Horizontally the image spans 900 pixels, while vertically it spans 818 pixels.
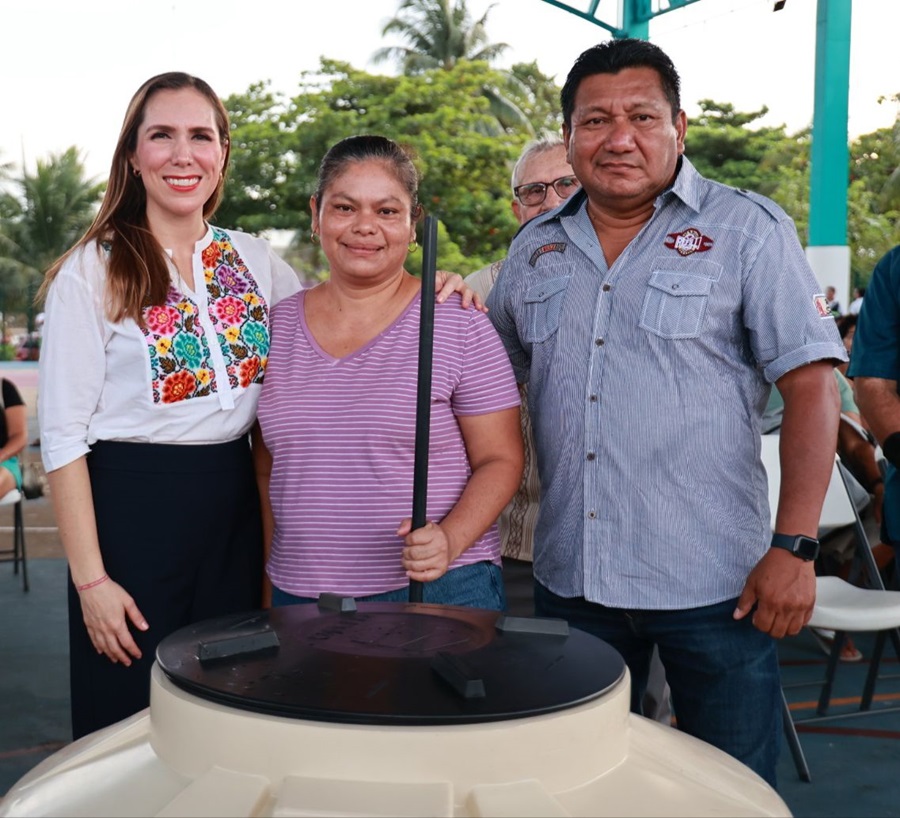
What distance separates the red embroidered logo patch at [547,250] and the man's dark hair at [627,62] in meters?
0.24

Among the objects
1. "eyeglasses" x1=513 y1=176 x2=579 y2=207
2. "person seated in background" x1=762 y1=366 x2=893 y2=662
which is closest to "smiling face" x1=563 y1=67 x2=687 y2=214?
"eyeglasses" x1=513 y1=176 x2=579 y2=207

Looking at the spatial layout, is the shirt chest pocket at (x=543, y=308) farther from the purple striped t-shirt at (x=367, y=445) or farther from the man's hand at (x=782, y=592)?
the man's hand at (x=782, y=592)

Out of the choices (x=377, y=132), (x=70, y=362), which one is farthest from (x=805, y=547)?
(x=377, y=132)

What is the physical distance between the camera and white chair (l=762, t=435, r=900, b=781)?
3742 mm

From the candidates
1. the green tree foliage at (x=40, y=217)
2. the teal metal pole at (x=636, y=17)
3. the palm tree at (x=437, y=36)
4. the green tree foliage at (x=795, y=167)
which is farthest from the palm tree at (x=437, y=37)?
the teal metal pole at (x=636, y=17)

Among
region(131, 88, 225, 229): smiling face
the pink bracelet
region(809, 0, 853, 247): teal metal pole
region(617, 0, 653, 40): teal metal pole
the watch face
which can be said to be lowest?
the pink bracelet

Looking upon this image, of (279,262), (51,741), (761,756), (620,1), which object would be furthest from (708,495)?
(620,1)

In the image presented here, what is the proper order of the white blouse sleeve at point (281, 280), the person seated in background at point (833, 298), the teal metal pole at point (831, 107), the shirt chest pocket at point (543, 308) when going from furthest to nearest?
the person seated in background at point (833, 298)
the teal metal pole at point (831, 107)
the white blouse sleeve at point (281, 280)
the shirt chest pocket at point (543, 308)

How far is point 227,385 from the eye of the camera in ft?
6.62

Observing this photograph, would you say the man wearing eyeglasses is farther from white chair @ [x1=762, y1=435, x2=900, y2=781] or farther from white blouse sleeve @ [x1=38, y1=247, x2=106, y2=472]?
white blouse sleeve @ [x1=38, y1=247, x2=106, y2=472]

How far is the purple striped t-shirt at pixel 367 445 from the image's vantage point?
1836mm

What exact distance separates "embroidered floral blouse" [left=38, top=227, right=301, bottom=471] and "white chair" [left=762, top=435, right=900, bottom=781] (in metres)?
2.00

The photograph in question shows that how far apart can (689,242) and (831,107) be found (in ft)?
39.9

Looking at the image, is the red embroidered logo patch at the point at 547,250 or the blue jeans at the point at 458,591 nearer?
the blue jeans at the point at 458,591
